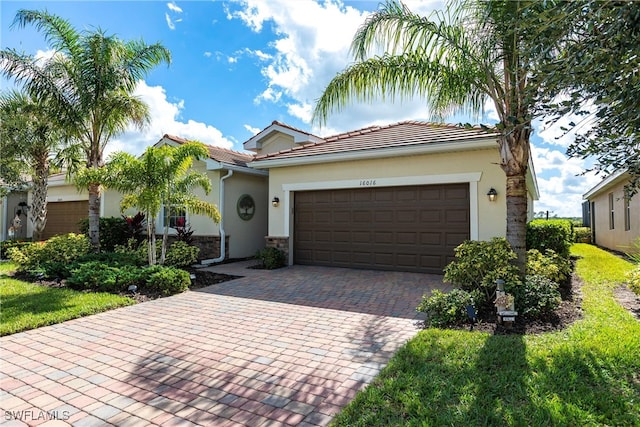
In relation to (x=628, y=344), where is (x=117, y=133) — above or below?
above

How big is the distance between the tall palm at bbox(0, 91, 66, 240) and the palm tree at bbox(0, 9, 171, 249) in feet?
5.52

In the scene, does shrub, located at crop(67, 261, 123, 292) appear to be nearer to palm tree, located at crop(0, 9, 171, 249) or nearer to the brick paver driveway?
the brick paver driveway

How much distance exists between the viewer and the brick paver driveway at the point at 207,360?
320cm

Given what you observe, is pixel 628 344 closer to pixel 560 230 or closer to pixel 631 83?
pixel 631 83

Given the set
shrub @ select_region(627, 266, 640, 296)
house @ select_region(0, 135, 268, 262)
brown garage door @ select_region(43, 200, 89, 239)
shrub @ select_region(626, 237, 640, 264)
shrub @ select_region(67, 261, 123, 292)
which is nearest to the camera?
shrub @ select_region(627, 266, 640, 296)

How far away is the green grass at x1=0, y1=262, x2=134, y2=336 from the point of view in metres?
5.73

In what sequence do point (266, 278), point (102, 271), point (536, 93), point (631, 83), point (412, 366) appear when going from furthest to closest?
point (266, 278)
point (102, 271)
point (412, 366)
point (536, 93)
point (631, 83)

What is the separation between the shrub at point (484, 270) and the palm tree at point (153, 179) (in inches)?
262

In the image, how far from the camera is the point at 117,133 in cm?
1127

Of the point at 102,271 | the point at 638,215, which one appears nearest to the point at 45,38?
the point at 102,271

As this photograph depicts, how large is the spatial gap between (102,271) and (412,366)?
7.50m

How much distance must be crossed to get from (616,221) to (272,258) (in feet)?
50.9

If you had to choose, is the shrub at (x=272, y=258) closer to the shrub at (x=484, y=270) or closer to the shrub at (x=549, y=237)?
the shrub at (x=484, y=270)

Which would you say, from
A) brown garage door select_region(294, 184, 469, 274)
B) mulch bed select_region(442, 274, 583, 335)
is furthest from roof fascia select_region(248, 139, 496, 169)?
mulch bed select_region(442, 274, 583, 335)
